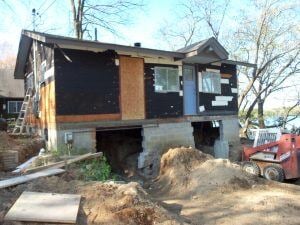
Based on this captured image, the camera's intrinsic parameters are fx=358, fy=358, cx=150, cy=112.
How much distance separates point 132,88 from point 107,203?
8.78 m

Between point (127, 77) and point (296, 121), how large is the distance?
1993 cm

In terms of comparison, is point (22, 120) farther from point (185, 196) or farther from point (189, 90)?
point (185, 196)

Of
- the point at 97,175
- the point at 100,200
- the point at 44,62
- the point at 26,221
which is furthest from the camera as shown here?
the point at 44,62

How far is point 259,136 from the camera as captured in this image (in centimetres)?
1330

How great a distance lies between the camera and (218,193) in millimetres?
9531

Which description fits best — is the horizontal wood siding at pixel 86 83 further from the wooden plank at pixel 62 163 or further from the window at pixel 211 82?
the window at pixel 211 82

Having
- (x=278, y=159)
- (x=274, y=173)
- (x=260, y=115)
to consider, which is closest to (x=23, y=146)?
(x=274, y=173)

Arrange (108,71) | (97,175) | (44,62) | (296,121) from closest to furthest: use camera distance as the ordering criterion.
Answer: (97,175) < (108,71) < (44,62) < (296,121)

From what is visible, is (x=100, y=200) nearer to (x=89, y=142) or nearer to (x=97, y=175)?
(x=97, y=175)

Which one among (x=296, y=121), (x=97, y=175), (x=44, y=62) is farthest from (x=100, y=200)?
(x=296, y=121)

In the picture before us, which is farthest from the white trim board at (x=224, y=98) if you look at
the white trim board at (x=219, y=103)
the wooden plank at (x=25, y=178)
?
the wooden plank at (x=25, y=178)

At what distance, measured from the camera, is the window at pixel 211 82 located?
56.8 feet

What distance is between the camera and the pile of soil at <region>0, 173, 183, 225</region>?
18.5ft

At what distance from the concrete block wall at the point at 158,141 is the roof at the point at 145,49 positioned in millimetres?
3029
